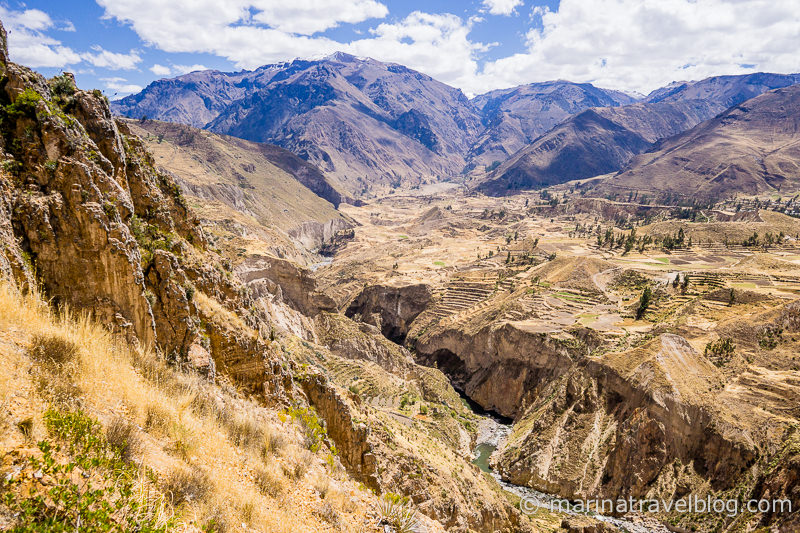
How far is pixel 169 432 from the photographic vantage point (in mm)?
6793

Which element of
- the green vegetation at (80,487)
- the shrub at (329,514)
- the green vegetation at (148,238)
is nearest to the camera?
the green vegetation at (80,487)

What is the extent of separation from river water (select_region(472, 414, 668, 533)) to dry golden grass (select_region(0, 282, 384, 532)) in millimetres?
30536

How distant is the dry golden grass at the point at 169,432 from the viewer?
17.8ft

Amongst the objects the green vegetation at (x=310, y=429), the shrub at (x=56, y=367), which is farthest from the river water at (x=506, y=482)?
the shrub at (x=56, y=367)

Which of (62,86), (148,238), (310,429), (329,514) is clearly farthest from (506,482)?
(62,86)

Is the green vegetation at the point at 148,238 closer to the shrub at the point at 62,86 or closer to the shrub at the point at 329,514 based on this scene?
the shrub at the point at 62,86

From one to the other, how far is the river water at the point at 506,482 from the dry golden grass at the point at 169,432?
100ft

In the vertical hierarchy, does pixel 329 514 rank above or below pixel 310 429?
above

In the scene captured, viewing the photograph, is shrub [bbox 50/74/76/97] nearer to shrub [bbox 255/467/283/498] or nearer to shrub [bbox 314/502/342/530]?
shrub [bbox 255/467/283/498]

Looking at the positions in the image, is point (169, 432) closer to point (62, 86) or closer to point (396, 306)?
point (62, 86)

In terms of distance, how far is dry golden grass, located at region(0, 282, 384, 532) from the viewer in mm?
5434

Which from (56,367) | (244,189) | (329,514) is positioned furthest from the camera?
(244,189)

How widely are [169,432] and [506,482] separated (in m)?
40.1

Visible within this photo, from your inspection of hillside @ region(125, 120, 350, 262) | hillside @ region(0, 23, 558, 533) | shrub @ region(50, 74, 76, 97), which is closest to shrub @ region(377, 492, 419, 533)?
hillside @ region(0, 23, 558, 533)
